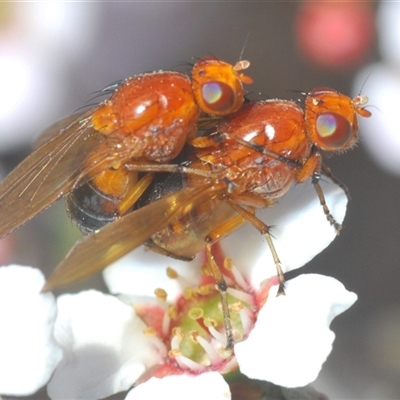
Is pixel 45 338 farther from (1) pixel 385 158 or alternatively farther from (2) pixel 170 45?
(2) pixel 170 45

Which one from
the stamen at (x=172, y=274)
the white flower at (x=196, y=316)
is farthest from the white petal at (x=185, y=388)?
the stamen at (x=172, y=274)

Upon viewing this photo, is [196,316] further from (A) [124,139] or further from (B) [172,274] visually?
(A) [124,139]

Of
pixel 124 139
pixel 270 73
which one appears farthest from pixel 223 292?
pixel 270 73

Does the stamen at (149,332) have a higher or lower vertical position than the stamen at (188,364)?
higher

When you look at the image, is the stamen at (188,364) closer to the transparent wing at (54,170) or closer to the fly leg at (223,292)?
the fly leg at (223,292)

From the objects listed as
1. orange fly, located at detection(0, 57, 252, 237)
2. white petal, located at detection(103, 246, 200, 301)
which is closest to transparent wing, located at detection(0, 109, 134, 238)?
orange fly, located at detection(0, 57, 252, 237)

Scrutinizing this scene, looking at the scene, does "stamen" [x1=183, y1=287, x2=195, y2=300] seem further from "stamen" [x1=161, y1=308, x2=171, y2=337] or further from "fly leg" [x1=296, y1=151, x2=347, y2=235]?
"fly leg" [x1=296, y1=151, x2=347, y2=235]

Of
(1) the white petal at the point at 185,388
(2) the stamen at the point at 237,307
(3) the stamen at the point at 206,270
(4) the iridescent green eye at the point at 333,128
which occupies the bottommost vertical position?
(1) the white petal at the point at 185,388
